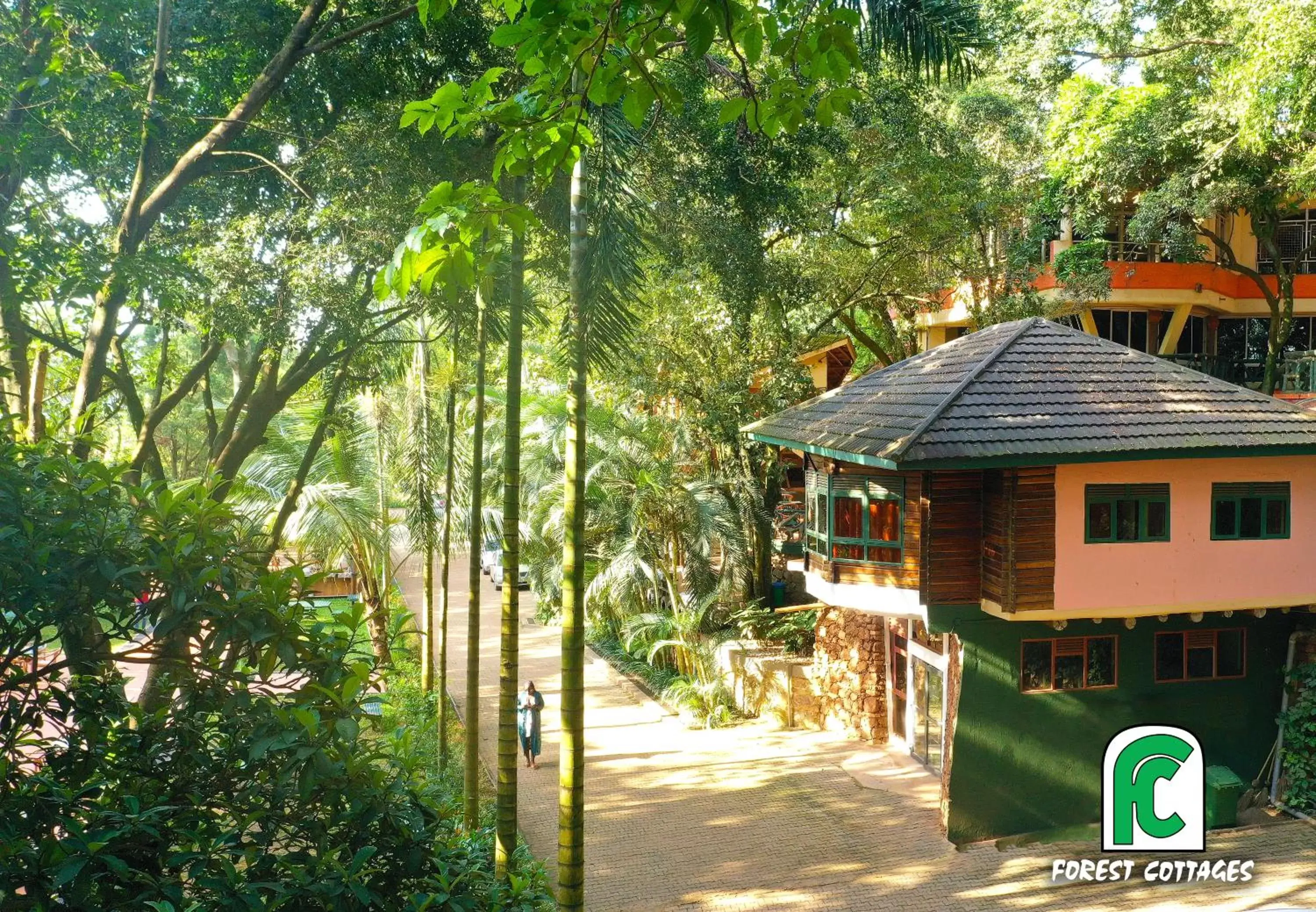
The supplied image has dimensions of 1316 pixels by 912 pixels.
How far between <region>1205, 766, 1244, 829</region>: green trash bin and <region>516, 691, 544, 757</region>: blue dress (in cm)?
988

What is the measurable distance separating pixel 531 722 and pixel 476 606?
3379mm

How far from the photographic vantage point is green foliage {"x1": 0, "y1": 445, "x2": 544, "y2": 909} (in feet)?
12.3

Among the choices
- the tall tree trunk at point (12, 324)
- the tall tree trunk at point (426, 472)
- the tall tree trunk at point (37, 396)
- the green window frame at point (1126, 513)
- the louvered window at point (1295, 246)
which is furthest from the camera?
the louvered window at point (1295, 246)

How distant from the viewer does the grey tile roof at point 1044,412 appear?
494 inches

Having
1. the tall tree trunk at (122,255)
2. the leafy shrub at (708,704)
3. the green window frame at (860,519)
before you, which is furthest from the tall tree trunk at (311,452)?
the leafy shrub at (708,704)

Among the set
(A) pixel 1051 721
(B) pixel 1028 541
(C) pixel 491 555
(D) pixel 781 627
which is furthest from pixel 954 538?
(C) pixel 491 555

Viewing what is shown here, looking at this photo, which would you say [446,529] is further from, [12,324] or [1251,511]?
[1251,511]

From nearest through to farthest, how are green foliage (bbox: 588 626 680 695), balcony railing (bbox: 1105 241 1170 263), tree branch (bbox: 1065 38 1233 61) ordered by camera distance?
tree branch (bbox: 1065 38 1233 61) → green foliage (bbox: 588 626 680 695) → balcony railing (bbox: 1105 241 1170 263)

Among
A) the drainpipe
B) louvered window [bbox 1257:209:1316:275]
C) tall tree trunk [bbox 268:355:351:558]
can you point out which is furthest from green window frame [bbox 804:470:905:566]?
louvered window [bbox 1257:209:1316:275]

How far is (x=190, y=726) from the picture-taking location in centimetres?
425

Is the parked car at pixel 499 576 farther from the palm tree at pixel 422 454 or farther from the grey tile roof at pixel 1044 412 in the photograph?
the grey tile roof at pixel 1044 412

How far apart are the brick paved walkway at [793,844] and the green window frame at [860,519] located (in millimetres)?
3693

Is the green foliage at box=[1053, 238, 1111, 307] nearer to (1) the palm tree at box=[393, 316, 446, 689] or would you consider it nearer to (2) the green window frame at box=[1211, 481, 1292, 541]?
(2) the green window frame at box=[1211, 481, 1292, 541]

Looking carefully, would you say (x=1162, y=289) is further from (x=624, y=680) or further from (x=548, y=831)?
(x=548, y=831)
